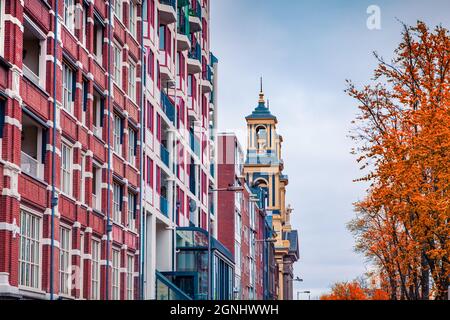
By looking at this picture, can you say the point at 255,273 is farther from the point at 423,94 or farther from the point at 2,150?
the point at 2,150

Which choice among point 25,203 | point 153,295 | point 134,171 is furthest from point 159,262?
point 25,203

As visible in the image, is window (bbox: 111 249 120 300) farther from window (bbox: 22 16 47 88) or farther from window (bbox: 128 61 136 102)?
window (bbox: 22 16 47 88)

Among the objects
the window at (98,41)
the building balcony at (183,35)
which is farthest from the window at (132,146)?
the building balcony at (183,35)

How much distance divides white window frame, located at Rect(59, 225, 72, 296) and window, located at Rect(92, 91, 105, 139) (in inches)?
297

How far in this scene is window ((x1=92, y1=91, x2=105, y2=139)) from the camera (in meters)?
45.2

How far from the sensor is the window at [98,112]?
45156 millimetres

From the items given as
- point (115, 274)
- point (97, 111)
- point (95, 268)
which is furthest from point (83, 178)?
point (115, 274)

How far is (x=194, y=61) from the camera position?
236 ft

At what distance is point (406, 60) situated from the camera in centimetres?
4138

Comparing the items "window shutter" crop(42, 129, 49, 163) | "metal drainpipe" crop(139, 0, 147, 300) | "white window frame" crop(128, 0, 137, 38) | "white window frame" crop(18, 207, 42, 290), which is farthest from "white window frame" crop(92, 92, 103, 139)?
"white window frame" crop(18, 207, 42, 290)

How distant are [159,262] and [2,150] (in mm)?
33964

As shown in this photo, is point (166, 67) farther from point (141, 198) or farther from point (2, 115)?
point (2, 115)

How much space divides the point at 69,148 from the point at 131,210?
43.4 ft

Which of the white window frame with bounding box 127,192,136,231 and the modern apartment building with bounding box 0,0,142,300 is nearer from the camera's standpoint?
the modern apartment building with bounding box 0,0,142,300
